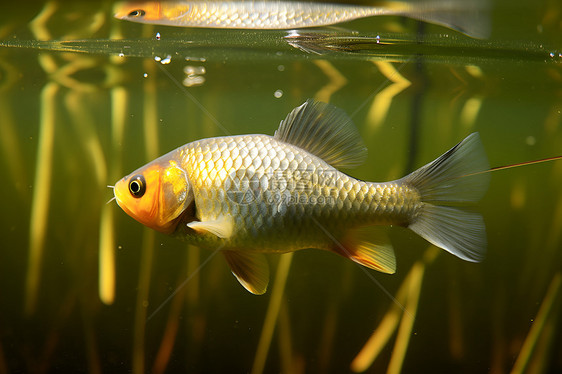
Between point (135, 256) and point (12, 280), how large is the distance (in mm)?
527

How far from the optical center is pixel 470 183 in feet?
3.04

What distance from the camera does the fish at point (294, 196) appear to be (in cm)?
88

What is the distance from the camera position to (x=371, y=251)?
0.96 metres

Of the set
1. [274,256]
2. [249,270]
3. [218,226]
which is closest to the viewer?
[218,226]

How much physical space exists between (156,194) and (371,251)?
53 cm

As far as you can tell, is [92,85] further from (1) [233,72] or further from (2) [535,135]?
(2) [535,135]

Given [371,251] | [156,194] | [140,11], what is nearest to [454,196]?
[371,251]

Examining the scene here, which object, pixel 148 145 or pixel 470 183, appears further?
pixel 148 145

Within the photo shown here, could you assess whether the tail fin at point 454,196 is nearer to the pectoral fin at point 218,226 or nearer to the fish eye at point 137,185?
the pectoral fin at point 218,226

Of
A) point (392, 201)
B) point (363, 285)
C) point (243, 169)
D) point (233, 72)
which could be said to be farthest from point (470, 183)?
point (233, 72)

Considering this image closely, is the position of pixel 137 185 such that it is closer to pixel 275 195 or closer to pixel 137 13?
pixel 275 195

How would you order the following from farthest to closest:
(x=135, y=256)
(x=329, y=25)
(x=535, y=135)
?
(x=535, y=135) → (x=135, y=256) → (x=329, y=25)

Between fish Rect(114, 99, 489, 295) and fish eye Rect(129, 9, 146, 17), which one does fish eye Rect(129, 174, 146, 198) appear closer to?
fish Rect(114, 99, 489, 295)

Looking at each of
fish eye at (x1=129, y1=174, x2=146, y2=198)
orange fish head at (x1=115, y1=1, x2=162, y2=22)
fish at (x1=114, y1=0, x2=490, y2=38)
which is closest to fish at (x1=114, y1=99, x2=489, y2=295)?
fish eye at (x1=129, y1=174, x2=146, y2=198)
